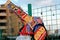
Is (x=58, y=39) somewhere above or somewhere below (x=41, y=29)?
below

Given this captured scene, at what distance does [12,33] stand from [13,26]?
1140mm

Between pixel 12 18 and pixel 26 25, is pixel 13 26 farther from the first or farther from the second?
pixel 26 25

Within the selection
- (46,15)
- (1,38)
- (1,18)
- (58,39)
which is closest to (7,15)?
(1,18)

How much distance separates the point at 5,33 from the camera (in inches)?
1613

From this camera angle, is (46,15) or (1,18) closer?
(46,15)

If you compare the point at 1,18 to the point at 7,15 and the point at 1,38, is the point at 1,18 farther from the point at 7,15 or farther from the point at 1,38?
the point at 1,38

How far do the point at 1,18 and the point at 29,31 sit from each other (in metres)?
20.7

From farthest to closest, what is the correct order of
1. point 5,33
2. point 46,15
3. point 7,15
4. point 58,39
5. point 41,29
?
1. point 7,15
2. point 5,33
3. point 46,15
4. point 58,39
5. point 41,29

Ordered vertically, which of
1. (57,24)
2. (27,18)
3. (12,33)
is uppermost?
(27,18)

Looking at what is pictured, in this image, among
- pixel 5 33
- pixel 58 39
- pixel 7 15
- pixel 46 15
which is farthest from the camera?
pixel 7 15

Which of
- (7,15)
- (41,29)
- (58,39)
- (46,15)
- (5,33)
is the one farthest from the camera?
(7,15)

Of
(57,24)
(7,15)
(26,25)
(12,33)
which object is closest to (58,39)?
(57,24)

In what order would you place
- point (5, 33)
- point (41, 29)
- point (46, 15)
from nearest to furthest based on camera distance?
point (41, 29) < point (46, 15) < point (5, 33)

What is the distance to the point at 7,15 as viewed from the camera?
147ft
